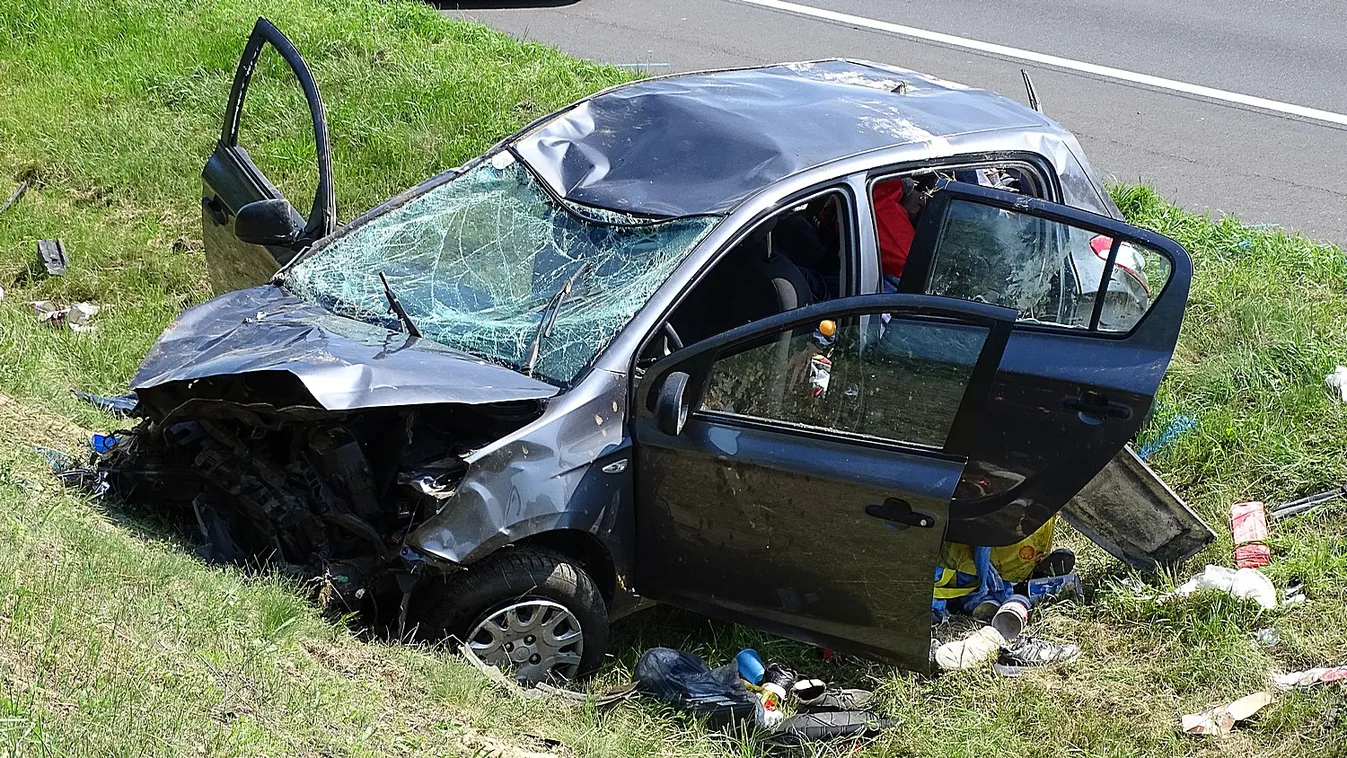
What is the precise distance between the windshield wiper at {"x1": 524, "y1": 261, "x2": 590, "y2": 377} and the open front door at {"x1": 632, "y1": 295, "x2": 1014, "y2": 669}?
381 millimetres

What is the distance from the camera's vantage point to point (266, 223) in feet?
16.2

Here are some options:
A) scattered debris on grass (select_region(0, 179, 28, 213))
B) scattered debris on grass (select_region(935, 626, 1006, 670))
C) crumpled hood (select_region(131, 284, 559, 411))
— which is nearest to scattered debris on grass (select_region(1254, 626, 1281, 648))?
scattered debris on grass (select_region(935, 626, 1006, 670))

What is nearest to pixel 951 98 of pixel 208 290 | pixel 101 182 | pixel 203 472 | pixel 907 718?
pixel 907 718

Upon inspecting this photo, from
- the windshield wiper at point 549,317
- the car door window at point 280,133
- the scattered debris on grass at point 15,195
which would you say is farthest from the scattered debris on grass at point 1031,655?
the scattered debris on grass at point 15,195

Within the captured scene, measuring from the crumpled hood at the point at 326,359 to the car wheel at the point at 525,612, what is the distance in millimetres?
537

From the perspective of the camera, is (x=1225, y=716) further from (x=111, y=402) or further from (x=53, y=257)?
(x=53, y=257)

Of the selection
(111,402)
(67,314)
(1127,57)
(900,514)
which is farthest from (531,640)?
(1127,57)

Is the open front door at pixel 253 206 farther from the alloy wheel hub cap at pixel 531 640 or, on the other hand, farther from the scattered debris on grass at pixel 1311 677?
the scattered debris on grass at pixel 1311 677

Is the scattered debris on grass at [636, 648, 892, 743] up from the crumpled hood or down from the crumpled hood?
down

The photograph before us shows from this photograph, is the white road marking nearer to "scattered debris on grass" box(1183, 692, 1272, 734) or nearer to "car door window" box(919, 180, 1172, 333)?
"car door window" box(919, 180, 1172, 333)

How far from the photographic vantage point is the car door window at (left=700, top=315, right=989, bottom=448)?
381 centimetres

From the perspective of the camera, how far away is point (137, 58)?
9.80 meters

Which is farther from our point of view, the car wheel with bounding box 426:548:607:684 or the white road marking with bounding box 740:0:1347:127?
the white road marking with bounding box 740:0:1347:127

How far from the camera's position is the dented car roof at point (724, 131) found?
445 cm
